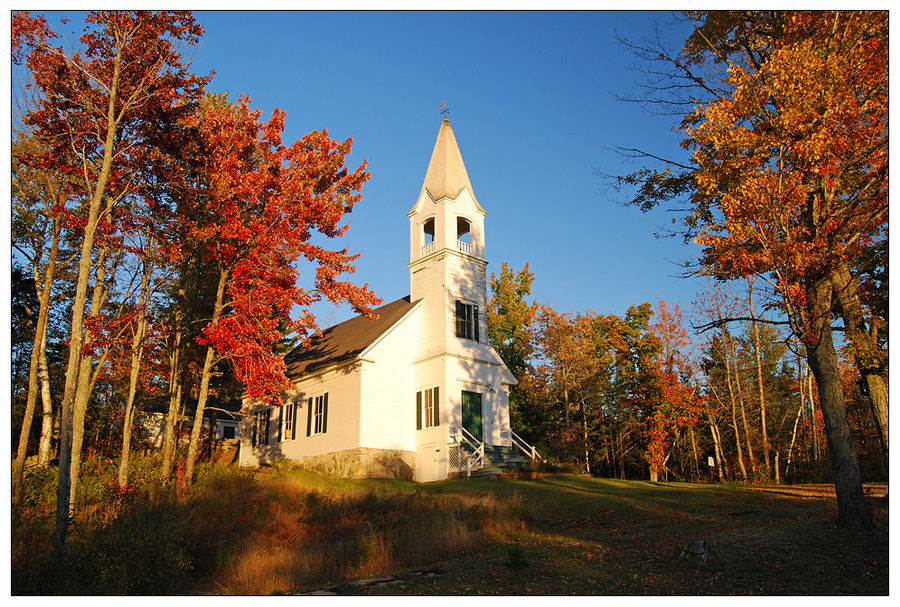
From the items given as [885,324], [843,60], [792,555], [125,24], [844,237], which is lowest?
[792,555]

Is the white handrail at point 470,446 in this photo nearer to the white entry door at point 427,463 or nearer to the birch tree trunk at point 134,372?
the white entry door at point 427,463

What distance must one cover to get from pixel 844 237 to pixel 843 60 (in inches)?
138

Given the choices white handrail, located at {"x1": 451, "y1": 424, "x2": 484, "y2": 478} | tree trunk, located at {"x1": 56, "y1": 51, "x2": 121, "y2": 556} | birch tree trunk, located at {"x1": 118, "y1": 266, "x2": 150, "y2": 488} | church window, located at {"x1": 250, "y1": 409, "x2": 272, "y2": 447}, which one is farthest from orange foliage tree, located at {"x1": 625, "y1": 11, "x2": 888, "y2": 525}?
church window, located at {"x1": 250, "y1": 409, "x2": 272, "y2": 447}

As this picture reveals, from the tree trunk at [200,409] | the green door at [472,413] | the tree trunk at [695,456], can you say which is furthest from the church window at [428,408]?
the tree trunk at [695,456]

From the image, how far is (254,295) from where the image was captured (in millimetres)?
19609

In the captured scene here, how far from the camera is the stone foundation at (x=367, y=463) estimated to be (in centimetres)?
2434

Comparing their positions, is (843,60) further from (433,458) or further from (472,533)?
(433,458)

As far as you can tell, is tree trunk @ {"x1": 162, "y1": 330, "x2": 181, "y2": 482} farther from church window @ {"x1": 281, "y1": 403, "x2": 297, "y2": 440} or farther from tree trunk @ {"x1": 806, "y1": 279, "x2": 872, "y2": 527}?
tree trunk @ {"x1": 806, "y1": 279, "x2": 872, "y2": 527}

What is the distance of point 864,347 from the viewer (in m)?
12.6

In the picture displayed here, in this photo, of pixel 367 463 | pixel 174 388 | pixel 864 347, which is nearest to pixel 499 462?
pixel 367 463

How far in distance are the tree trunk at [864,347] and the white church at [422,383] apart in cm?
1448

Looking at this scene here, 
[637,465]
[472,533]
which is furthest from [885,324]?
[637,465]

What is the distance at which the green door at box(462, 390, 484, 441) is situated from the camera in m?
25.9

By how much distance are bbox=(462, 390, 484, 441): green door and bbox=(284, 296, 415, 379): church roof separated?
452 cm
